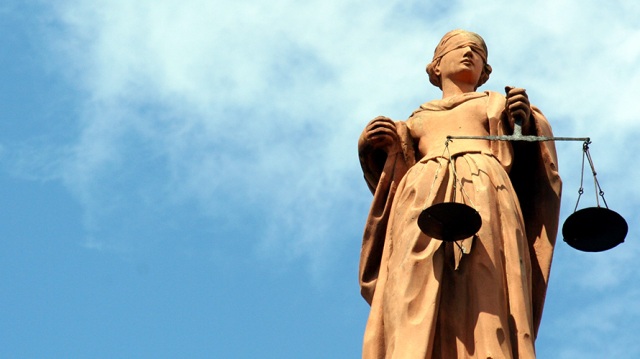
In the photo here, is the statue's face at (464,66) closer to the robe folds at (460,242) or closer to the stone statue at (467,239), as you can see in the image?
the stone statue at (467,239)

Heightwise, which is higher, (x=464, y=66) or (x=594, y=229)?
(x=464, y=66)

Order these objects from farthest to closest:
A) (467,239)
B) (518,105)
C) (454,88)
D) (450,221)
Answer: (454,88), (518,105), (467,239), (450,221)

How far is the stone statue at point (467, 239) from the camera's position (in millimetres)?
13195

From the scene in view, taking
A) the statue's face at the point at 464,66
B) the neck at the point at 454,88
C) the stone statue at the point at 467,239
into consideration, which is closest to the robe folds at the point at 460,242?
the stone statue at the point at 467,239

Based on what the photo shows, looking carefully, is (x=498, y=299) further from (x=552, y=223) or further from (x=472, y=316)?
(x=552, y=223)

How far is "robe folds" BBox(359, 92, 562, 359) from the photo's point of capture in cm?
1317

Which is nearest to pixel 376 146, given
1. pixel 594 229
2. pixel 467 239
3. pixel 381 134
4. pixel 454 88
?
pixel 381 134

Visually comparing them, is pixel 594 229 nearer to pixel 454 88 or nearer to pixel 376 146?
pixel 376 146

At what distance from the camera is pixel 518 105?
46.3 ft

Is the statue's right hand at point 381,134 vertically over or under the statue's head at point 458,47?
under

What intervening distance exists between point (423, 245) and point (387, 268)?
0.44 meters

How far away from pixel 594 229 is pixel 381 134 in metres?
2.02

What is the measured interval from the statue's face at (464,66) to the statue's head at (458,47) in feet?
0.14

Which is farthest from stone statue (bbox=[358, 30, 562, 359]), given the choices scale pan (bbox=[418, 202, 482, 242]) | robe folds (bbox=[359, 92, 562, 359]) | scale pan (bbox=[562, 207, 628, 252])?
scale pan (bbox=[562, 207, 628, 252])
